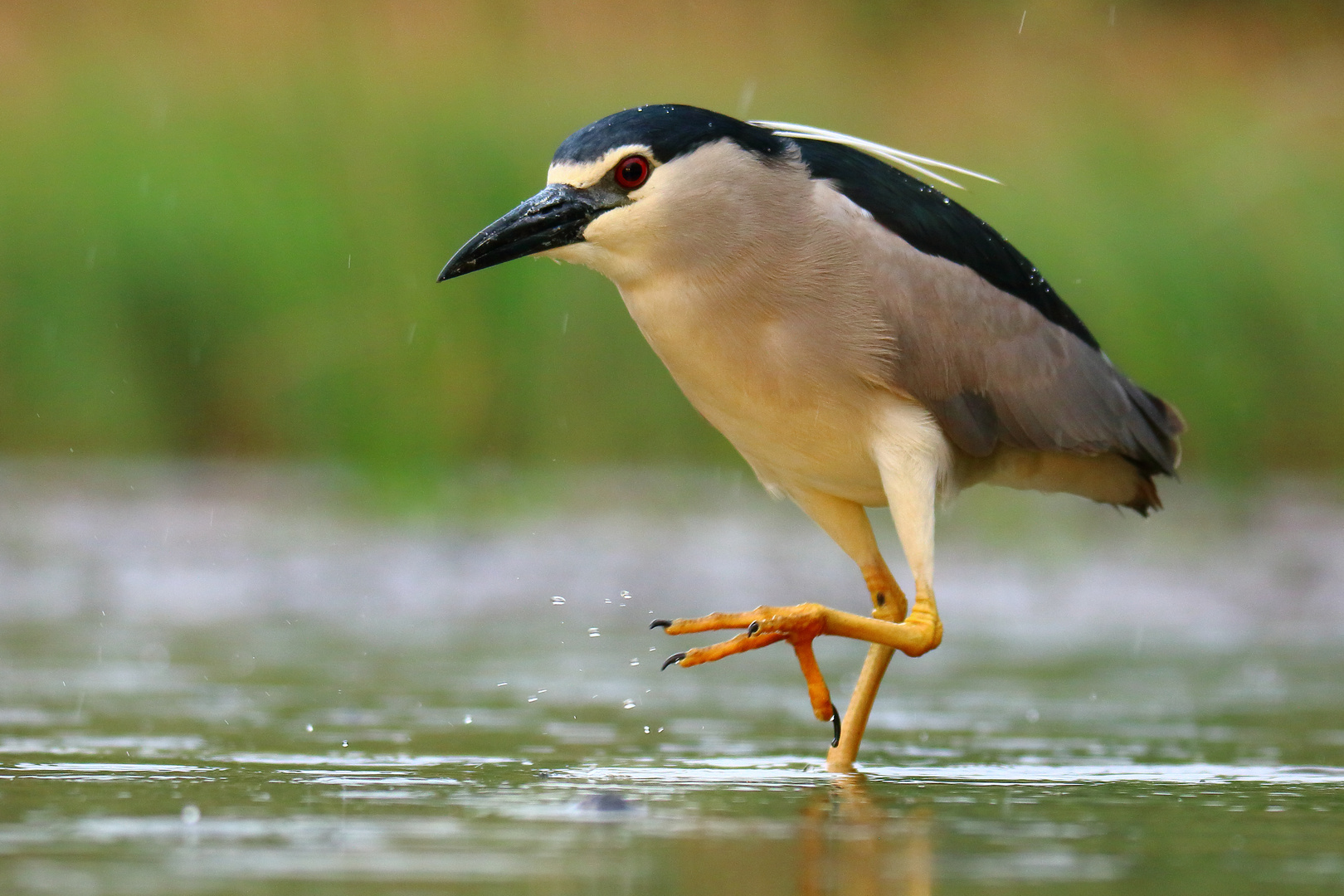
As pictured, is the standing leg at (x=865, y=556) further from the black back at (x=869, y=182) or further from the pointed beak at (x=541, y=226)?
the pointed beak at (x=541, y=226)

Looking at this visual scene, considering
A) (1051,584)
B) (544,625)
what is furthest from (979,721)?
(1051,584)

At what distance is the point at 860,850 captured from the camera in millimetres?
3012

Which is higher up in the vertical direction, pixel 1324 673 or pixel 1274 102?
pixel 1274 102

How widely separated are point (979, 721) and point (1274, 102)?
5.75 metres

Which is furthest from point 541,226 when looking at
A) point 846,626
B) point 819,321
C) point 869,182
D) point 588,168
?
point 846,626

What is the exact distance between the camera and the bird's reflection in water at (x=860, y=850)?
2705 millimetres

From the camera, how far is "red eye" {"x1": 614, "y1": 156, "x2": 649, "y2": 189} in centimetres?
462

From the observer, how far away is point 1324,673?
5.98 metres

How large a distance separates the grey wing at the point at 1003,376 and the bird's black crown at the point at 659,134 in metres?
0.51

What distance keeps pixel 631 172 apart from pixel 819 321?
53 cm

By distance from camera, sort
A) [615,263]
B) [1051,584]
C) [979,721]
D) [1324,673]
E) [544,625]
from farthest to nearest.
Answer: [1051,584] < [544,625] < [1324,673] < [979,721] < [615,263]

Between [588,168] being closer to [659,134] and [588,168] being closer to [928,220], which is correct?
[659,134]

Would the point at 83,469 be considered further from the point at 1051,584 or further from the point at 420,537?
the point at 1051,584

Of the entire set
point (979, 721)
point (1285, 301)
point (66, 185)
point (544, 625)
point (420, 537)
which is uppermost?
point (66, 185)
